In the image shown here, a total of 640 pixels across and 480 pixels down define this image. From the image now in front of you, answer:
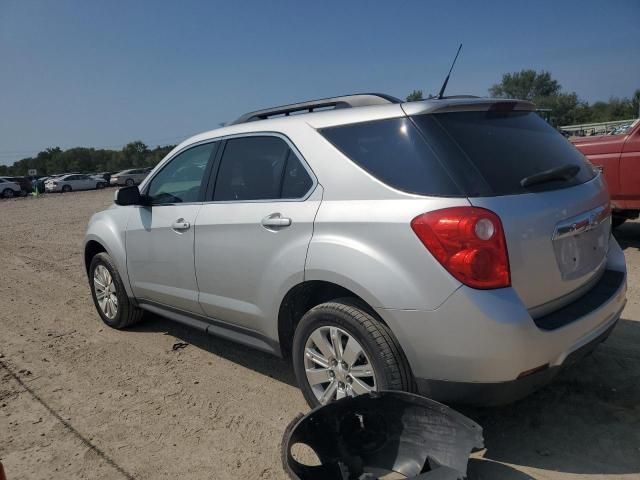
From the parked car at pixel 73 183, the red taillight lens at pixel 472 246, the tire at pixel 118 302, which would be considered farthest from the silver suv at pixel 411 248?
the parked car at pixel 73 183

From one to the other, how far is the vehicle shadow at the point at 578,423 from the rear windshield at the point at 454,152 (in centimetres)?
133

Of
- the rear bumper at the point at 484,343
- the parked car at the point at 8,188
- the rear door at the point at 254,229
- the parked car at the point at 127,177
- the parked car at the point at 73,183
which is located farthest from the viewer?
the parked car at the point at 73,183

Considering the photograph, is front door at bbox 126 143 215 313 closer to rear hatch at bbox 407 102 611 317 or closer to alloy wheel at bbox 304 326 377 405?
alloy wheel at bbox 304 326 377 405

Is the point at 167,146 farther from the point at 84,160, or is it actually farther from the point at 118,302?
the point at 118,302

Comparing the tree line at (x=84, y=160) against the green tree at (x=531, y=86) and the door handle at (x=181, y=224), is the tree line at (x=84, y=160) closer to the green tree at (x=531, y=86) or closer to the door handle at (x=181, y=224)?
the green tree at (x=531, y=86)

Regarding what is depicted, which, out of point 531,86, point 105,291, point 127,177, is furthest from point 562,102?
point 105,291

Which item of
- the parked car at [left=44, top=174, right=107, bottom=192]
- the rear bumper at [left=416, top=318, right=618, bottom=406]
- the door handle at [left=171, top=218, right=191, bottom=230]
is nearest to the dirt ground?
the rear bumper at [left=416, top=318, right=618, bottom=406]

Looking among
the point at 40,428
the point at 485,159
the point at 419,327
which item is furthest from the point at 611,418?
the point at 40,428

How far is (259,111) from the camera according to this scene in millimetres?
3822

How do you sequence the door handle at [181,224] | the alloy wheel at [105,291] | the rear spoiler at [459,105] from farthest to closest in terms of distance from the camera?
the alloy wheel at [105,291]
the door handle at [181,224]
the rear spoiler at [459,105]

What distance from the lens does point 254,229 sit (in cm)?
322

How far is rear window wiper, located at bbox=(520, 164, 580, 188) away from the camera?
2586mm

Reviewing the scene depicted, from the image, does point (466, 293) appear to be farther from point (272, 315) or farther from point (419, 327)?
point (272, 315)

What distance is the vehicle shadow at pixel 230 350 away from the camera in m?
3.90
